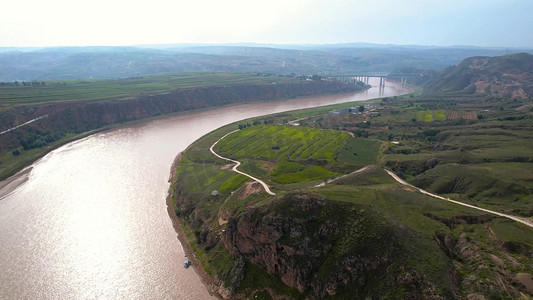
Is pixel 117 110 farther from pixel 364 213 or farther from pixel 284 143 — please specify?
pixel 364 213

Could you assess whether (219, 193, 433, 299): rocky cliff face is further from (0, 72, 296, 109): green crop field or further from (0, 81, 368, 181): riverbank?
(0, 72, 296, 109): green crop field

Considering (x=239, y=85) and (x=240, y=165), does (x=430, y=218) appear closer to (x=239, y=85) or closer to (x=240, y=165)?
(x=240, y=165)

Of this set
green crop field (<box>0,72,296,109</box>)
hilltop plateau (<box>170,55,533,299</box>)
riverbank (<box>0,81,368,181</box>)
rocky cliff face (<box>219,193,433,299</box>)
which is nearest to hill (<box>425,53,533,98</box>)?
riverbank (<box>0,81,368,181</box>)

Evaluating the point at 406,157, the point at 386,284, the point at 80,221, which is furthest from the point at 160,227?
the point at 406,157

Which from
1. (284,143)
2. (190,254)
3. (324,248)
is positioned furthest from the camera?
(284,143)

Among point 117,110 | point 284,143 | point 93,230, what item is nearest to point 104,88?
point 117,110
